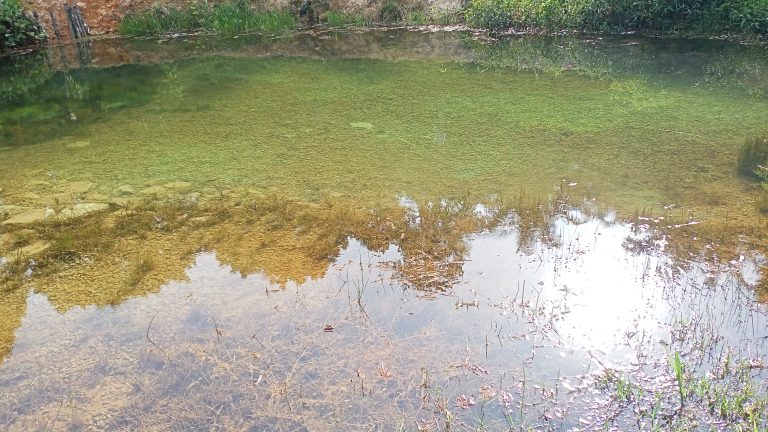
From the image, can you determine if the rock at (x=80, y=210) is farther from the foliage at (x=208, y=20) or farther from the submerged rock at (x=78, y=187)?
the foliage at (x=208, y=20)

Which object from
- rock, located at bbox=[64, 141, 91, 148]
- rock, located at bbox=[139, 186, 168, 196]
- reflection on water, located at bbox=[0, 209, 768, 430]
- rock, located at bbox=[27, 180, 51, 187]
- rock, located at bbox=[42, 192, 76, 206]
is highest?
rock, located at bbox=[64, 141, 91, 148]

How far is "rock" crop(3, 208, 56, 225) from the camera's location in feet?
16.1

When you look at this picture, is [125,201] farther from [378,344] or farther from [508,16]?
[508,16]

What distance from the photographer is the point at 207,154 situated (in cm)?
617

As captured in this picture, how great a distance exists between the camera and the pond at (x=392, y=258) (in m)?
2.85

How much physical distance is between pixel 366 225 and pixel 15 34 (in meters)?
9.84

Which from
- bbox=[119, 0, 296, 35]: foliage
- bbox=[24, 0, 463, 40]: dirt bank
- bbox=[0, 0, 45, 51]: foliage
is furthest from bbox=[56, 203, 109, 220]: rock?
bbox=[24, 0, 463, 40]: dirt bank

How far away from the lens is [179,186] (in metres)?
5.45

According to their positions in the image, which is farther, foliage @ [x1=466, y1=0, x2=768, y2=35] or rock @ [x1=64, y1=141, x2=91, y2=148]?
foliage @ [x1=466, y1=0, x2=768, y2=35]

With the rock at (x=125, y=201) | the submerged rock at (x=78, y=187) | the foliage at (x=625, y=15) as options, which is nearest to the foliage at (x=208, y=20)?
the foliage at (x=625, y=15)

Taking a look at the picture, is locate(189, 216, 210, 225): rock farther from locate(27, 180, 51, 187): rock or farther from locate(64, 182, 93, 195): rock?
locate(27, 180, 51, 187): rock

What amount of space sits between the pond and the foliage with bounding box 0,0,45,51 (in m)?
3.68

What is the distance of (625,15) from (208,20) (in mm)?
8077

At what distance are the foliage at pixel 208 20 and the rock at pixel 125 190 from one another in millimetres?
7522
